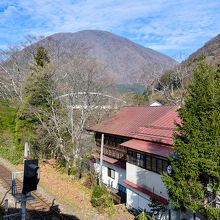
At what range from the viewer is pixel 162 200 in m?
12.5

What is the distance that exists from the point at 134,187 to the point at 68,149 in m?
8.69

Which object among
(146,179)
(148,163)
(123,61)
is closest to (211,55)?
(123,61)

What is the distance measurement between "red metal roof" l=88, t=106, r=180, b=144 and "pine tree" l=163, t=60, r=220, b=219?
5.21 meters

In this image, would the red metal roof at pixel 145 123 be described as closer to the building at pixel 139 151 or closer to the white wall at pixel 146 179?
the building at pixel 139 151

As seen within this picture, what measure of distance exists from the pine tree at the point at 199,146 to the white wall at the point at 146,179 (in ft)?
14.8

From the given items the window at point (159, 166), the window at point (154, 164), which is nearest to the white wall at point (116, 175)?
the window at point (154, 164)

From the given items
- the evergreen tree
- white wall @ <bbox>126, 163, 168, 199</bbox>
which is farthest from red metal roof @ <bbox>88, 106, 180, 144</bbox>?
the evergreen tree

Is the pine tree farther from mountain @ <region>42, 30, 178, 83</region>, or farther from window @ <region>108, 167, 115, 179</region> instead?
mountain @ <region>42, 30, 178, 83</region>

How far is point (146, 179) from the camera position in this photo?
14.2 m

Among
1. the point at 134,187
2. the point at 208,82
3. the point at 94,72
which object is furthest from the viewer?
the point at 94,72

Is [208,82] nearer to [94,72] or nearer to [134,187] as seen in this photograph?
[134,187]

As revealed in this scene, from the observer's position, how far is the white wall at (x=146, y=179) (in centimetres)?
1298

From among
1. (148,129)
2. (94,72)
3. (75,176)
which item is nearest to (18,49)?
(94,72)

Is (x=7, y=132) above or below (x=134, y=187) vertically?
above
